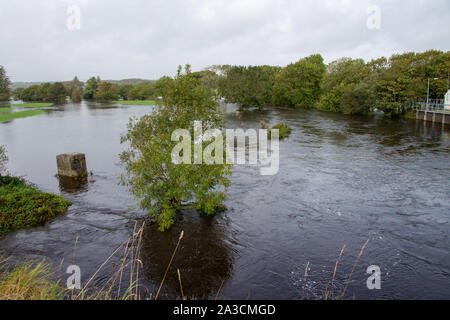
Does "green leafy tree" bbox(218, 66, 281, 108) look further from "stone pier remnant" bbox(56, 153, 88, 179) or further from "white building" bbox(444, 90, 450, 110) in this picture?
"stone pier remnant" bbox(56, 153, 88, 179)

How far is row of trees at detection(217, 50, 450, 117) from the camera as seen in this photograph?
170ft

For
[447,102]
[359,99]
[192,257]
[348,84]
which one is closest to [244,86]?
[348,84]

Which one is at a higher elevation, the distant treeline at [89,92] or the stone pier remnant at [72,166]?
the distant treeline at [89,92]

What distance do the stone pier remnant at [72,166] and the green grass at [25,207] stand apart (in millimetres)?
3903

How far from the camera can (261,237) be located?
12.0 metres

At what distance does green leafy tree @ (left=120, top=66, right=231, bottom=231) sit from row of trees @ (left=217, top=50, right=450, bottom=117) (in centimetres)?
4818

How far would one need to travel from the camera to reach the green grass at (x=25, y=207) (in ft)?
40.8

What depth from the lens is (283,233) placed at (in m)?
12.4

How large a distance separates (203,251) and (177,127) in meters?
4.92

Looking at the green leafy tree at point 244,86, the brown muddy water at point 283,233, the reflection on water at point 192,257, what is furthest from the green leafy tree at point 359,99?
the reflection on water at point 192,257

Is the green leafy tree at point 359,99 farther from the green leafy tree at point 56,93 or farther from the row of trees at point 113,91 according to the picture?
the green leafy tree at point 56,93

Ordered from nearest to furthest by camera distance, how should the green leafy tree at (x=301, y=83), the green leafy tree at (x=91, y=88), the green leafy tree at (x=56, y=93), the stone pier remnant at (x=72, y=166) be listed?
the stone pier remnant at (x=72, y=166) → the green leafy tree at (x=301, y=83) → the green leafy tree at (x=56, y=93) → the green leafy tree at (x=91, y=88)

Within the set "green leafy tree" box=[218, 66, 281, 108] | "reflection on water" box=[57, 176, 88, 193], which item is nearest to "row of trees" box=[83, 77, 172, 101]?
"green leafy tree" box=[218, 66, 281, 108]

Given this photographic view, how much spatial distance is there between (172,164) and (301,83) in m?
72.5
